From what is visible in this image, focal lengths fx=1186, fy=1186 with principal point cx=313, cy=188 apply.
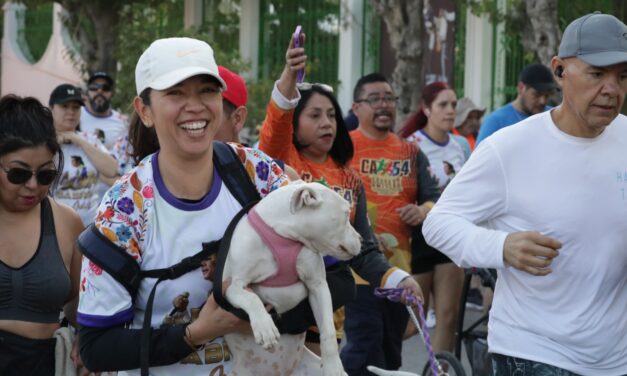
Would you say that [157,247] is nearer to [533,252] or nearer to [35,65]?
[533,252]

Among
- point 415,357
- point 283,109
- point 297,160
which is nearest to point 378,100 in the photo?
point 297,160

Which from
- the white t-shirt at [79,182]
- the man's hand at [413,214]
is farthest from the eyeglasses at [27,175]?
the white t-shirt at [79,182]

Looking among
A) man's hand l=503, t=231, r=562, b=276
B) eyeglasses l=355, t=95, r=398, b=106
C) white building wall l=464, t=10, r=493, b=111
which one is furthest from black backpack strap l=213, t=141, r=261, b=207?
white building wall l=464, t=10, r=493, b=111

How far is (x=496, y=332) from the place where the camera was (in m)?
4.27

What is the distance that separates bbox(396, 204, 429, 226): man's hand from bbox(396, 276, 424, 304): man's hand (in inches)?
94.1

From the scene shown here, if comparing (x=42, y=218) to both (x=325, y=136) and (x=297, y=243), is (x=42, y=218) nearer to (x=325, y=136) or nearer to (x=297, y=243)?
(x=297, y=243)

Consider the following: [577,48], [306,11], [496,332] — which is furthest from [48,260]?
[306,11]

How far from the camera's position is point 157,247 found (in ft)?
11.3

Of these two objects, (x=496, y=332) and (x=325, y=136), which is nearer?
(x=496, y=332)

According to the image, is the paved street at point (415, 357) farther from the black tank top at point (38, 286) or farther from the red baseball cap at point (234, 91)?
the black tank top at point (38, 286)

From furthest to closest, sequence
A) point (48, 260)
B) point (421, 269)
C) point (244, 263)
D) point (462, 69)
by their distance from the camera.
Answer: point (462, 69), point (421, 269), point (48, 260), point (244, 263)

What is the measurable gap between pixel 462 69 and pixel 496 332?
1438 centimetres

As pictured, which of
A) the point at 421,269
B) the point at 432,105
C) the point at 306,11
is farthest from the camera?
the point at 306,11

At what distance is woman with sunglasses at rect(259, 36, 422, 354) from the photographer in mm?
5301
